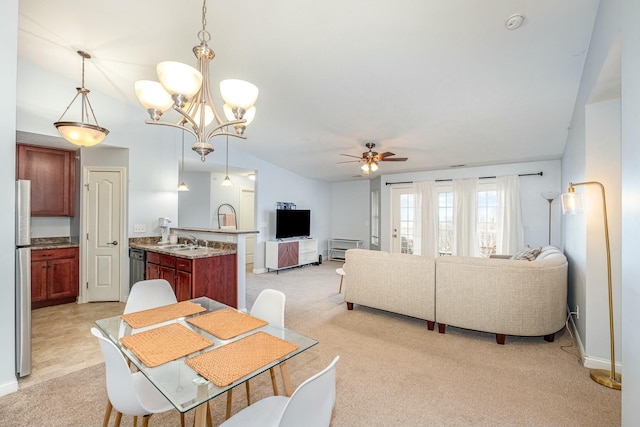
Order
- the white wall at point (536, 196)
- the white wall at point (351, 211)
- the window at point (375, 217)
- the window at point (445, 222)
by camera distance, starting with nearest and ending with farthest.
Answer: the white wall at point (536, 196), the window at point (445, 222), the window at point (375, 217), the white wall at point (351, 211)

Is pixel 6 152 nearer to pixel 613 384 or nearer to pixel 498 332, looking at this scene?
pixel 498 332

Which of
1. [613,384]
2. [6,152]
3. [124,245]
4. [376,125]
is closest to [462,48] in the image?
[376,125]

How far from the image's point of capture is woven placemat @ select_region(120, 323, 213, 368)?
1.34 metres

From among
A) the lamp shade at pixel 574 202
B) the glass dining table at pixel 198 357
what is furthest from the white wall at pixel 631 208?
the glass dining table at pixel 198 357

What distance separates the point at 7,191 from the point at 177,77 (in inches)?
65.6

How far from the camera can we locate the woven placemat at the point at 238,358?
3.96 feet

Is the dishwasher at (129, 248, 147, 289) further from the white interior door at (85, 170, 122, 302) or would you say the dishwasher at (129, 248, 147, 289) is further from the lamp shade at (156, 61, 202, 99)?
the lamp shade at (156, 61, 202, 99)

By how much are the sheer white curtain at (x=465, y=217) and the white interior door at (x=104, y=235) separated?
6197 mm

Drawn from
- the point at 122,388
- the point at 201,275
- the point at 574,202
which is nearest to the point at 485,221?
→ the point at 574,202

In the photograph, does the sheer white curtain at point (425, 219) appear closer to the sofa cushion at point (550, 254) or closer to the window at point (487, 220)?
the window at point (487, 220)

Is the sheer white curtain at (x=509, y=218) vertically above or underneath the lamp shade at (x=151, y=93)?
underneath

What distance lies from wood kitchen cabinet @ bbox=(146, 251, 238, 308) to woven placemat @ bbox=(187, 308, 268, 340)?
5.18 ft

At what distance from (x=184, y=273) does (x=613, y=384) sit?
411cm

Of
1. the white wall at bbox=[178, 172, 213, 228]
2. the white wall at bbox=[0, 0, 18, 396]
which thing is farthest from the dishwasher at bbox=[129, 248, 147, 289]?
the white wall at bbox=[178, 172, 213, 228]
